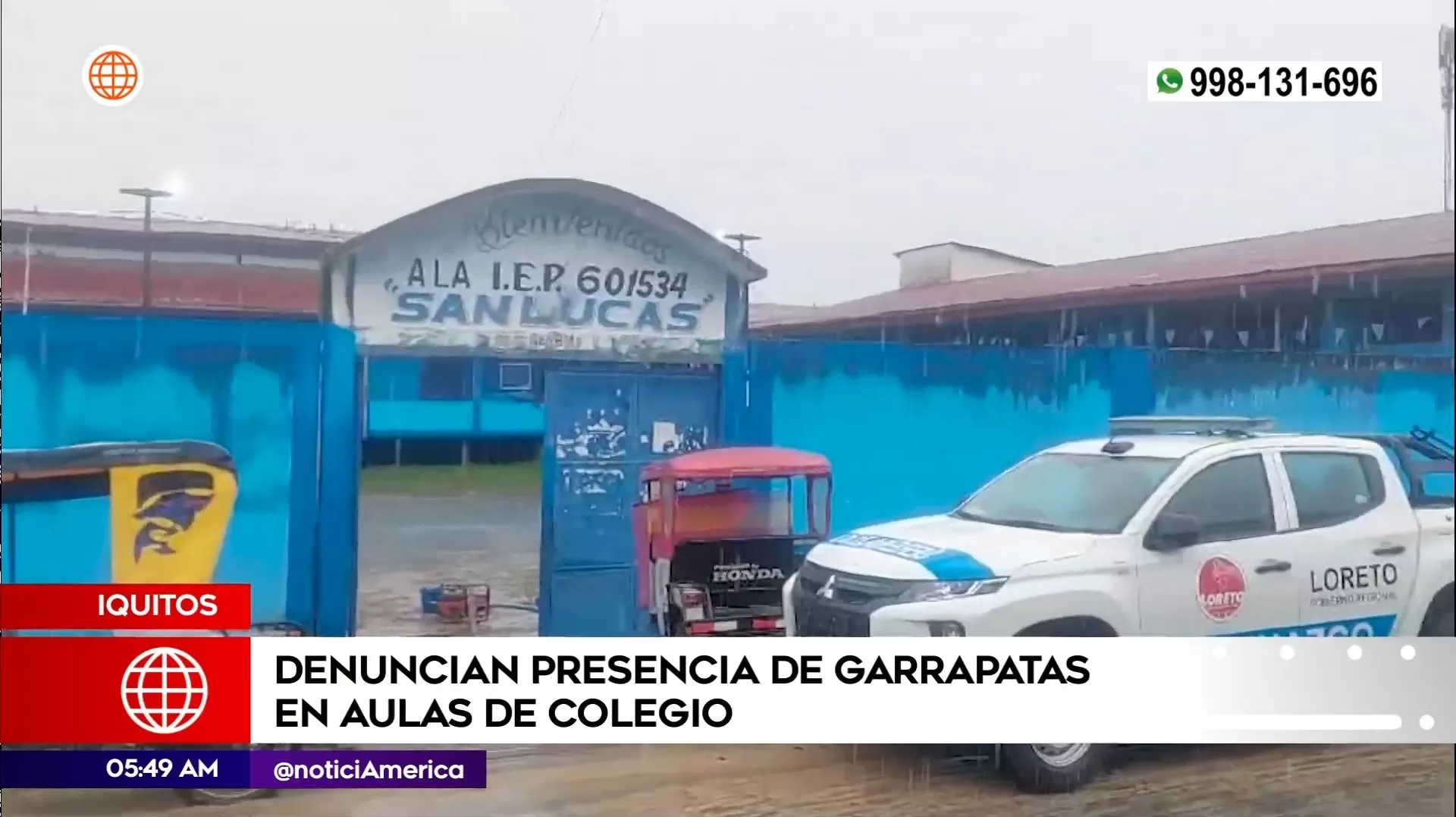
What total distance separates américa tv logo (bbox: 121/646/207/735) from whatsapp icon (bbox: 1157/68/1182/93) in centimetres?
279

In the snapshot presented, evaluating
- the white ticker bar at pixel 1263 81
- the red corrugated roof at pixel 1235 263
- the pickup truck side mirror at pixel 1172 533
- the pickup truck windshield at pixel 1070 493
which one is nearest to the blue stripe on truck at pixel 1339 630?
the pickup truck side mirror at pixel 1172 533

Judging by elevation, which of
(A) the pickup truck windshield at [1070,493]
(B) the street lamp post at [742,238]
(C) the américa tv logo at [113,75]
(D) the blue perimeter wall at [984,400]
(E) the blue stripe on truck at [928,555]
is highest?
(C) the américa tv logo at [113,75]

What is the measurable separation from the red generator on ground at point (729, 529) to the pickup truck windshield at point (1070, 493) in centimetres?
42

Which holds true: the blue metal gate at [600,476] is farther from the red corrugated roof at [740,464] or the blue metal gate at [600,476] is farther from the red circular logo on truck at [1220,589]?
the red circular logo on truck at [1220,589]

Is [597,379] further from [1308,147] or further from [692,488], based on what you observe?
[1308,147]

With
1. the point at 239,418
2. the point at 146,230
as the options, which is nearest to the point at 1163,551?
the point at 239,418

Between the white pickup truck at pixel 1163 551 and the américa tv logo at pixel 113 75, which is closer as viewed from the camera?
the américa tv logo at pixel 113 75

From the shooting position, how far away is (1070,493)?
9.26 ft

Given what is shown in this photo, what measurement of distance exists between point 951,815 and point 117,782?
210 cm

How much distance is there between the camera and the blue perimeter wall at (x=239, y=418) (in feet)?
A: 8.22

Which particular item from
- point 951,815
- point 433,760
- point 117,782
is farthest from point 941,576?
point 117,782

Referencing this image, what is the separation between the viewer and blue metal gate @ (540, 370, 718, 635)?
269cm

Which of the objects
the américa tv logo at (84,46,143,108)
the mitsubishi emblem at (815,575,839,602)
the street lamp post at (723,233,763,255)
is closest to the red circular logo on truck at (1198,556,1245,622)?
the mitsubishi emblem at (815,575,839,602)

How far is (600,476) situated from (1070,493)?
1.23m
